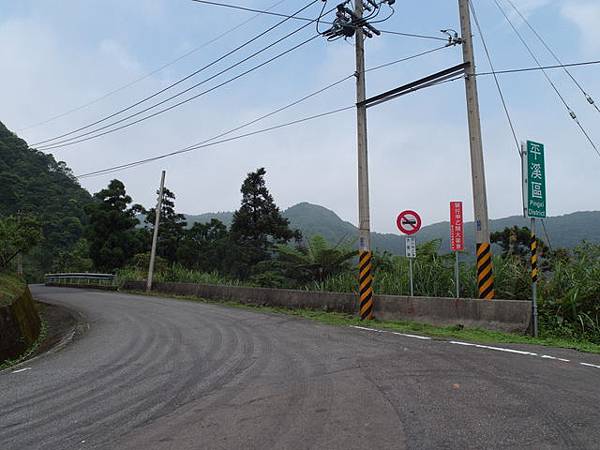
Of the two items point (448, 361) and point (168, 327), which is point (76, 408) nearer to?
point (448, 361)

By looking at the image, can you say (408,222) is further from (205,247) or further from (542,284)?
(205,247)

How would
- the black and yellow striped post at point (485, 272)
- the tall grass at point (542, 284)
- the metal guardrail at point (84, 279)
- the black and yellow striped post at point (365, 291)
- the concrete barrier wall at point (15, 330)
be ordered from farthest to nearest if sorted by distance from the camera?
1. the metal guardrail at point (84, 279)
2. the black and yellow striped post at point (365, 291)
3. the black and yellow striped post at point (485, 272)
4. the tall grass at point (542, 284)
5. the concrete barrier wall at point (15, 330)

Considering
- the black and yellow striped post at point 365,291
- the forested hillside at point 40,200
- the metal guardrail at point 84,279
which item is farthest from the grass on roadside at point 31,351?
the forested hillside at point 40,200

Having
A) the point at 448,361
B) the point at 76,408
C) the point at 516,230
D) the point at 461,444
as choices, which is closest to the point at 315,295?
the point at 448,361

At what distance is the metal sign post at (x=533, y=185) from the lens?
391 inches

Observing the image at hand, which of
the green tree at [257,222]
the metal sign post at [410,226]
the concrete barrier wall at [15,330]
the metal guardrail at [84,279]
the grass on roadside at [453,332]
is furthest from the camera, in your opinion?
the green tree at [257,222]

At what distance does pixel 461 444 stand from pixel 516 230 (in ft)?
82.9

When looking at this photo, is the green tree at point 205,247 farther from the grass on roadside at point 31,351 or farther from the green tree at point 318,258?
the grass on roadside at point 31,351

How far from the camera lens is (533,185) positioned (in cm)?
1016

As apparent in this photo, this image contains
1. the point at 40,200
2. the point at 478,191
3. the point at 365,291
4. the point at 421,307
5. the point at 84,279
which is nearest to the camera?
the point at 478,191

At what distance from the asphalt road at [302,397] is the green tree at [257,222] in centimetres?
2258

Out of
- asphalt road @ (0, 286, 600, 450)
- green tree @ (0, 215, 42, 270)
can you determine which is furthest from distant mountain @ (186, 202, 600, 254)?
green tree @ (0, 215, 42, 270)

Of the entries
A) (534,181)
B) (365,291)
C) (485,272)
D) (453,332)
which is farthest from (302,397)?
(365,291)

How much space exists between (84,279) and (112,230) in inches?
231
